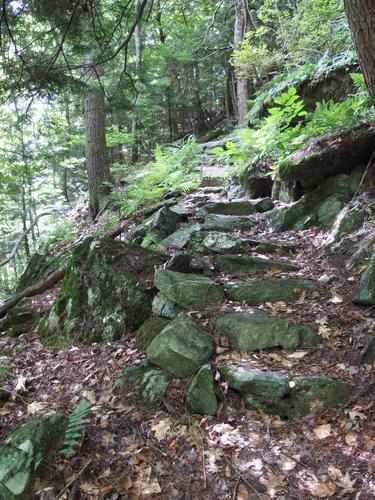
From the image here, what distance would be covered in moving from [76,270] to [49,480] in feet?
10.2

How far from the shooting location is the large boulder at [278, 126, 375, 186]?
5.53 m

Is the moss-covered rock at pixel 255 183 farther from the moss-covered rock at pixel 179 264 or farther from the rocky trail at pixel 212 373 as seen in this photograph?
the moss-covered rock at pixel 179 264

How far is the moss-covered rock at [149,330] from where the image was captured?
14.1 ft

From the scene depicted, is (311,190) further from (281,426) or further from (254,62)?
(254,62)

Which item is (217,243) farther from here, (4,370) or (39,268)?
(39,268)

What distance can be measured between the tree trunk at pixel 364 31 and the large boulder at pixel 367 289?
1749mm

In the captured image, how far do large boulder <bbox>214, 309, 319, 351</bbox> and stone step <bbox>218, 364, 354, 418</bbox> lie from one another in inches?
17.7

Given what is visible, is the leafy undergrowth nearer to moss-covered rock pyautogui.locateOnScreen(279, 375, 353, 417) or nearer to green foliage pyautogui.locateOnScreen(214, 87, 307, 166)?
moss-covered rock pyautogui.locateOnScreen(279, 375, 353, 417)

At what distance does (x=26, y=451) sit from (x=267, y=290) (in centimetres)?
289

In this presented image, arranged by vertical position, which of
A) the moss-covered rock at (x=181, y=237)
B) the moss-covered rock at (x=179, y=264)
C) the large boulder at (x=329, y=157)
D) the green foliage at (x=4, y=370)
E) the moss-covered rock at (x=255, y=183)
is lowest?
the green foliage at (x=4, y=370)

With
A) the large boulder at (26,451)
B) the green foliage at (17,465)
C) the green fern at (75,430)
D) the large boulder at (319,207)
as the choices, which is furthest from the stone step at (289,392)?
the large boulder at (319,207)

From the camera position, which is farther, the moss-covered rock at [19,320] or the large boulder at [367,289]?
the moss-covered rock at [19,320]

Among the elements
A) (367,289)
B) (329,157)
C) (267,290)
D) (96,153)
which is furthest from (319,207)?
(96,153)

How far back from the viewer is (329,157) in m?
5.79
